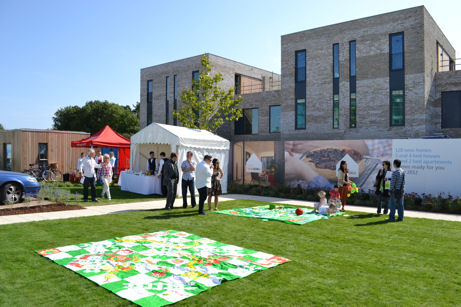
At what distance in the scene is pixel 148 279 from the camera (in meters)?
5.03

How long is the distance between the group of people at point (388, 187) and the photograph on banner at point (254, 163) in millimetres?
5971

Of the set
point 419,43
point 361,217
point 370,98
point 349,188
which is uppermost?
point 419,43

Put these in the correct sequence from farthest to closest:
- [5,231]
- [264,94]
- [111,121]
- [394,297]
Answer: [111,121] < [264,94] < [5,231] < [394,297]

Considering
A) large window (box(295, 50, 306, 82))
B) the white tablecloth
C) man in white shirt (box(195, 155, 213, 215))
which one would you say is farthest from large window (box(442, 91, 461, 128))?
man in white shirt (box(195, 155, 213, 215))

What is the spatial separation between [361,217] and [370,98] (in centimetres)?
1409

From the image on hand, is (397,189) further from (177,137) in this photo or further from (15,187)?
(15,187)

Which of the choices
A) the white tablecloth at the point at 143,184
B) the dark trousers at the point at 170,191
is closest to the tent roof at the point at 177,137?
the white tablecloth at the point at 143,184

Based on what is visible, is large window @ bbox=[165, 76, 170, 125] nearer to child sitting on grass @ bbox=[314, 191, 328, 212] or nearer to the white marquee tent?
the white marquee tent

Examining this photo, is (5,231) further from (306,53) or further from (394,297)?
(306,53)

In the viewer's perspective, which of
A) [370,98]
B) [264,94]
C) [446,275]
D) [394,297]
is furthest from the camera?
[264,94]

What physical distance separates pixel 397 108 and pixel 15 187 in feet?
68.3

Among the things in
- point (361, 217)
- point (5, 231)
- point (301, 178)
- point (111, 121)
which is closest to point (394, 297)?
point (361, 217)

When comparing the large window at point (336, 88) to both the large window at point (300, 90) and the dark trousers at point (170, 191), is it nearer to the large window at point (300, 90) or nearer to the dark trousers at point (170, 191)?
the large window at point (300, 90)

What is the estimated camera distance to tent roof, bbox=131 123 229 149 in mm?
15281
